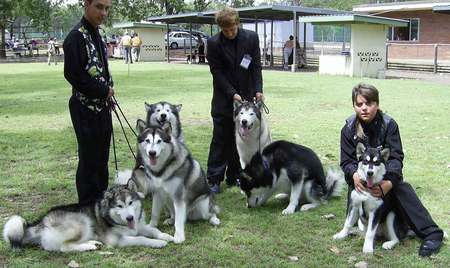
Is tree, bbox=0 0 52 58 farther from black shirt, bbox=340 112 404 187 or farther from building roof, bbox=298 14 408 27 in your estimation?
black shirt, bbox=340 112 404 187

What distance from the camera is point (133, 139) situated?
29.2ft

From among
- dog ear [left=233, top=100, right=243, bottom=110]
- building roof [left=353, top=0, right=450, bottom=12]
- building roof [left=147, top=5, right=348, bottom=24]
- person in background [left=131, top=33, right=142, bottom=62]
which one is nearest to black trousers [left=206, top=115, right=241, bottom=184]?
dog ear [left=233, top=100, right=243, bottom=110]

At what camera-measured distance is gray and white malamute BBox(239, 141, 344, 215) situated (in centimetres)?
527

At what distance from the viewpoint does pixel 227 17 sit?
548cm

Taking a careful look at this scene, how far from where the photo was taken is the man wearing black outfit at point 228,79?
19.0 feet

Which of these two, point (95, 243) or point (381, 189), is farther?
point (95, 243)

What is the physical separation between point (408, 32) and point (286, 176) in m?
30.1

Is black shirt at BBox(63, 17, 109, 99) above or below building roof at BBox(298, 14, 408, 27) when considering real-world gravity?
below

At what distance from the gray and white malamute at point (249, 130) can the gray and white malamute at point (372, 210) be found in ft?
5.41

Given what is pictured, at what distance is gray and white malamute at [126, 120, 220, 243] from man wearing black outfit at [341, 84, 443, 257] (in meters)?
1.44

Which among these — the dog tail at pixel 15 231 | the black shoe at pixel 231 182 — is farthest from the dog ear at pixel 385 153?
the dog tail at pixel 15 231

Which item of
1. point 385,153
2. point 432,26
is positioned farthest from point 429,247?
point 432,26

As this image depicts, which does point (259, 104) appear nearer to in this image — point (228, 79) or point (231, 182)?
point (228, 79)

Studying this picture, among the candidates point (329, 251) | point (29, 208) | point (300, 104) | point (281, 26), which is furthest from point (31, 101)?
point (281, 26)
